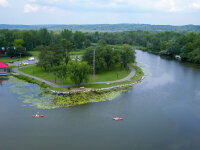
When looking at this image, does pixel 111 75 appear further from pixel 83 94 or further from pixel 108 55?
pixel 83 94

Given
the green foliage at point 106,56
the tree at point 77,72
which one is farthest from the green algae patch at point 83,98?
the green foliage at point 106,56

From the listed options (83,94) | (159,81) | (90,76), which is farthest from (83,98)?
(159,81)

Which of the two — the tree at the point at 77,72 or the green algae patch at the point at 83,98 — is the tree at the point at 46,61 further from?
the green algae patch at the point at 83,98

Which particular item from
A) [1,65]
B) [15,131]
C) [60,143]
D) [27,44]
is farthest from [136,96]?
[27,44]

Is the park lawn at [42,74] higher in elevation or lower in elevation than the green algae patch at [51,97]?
higher

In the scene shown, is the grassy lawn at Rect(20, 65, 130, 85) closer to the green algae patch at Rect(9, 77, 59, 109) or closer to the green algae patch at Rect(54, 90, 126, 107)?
the green algae patch at Rect(9, 77, 59, 109)

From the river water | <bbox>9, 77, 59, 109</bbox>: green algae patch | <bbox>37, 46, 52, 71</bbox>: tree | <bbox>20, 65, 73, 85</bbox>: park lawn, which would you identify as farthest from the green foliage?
<bbox>9, 77, 59, 109</bbox>: green algae patch

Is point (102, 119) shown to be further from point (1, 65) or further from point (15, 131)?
point (1, 65)

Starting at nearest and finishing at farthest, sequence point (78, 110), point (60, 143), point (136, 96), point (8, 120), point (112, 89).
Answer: point (60, 143)
point (8, 120)
point (78, 110)
point (136, 96)
point (112, 89)

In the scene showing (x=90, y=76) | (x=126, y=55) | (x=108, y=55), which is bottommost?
(x=90, y=76)
